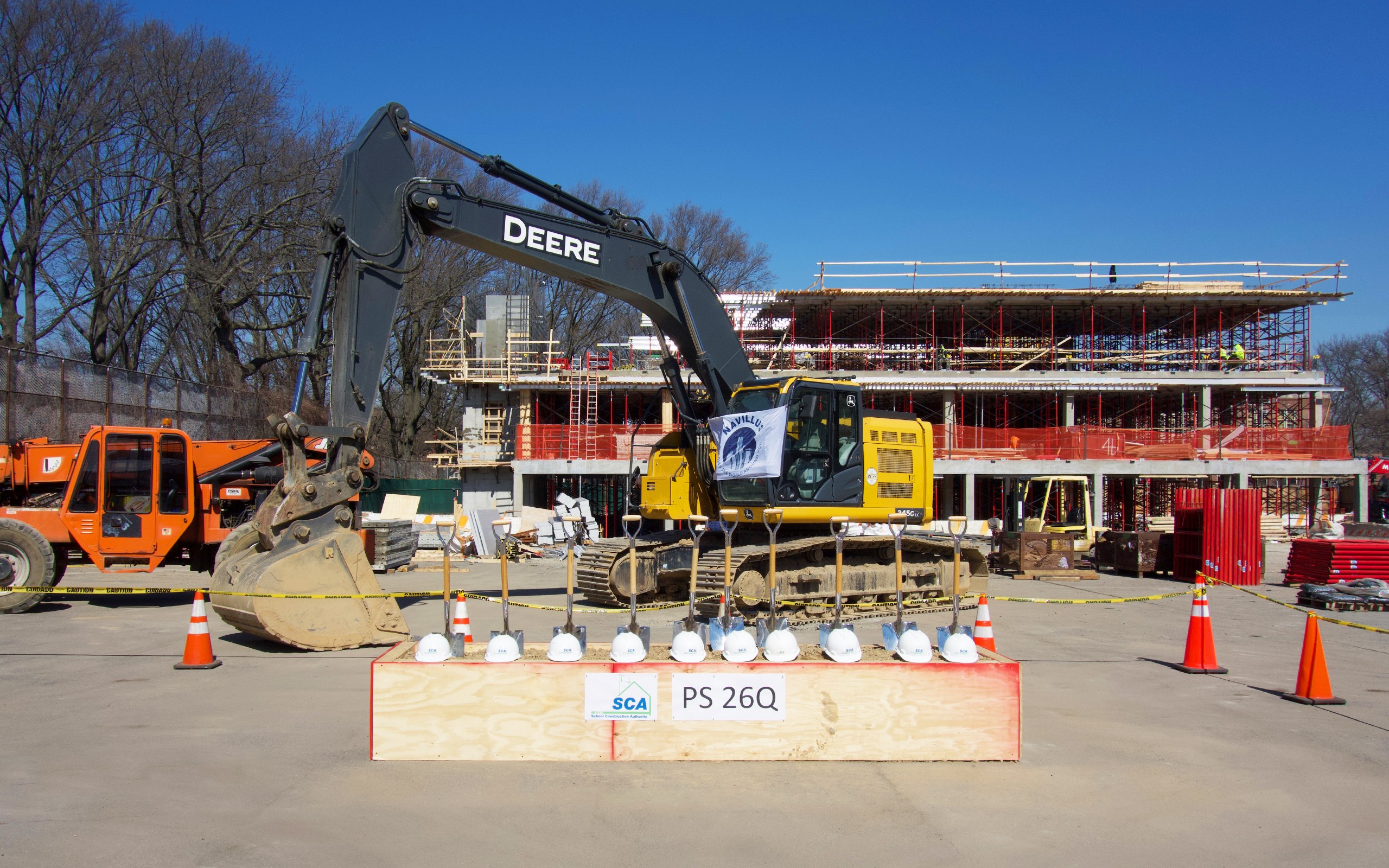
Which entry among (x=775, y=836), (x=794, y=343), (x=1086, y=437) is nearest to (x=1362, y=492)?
(x=1086, y=437)

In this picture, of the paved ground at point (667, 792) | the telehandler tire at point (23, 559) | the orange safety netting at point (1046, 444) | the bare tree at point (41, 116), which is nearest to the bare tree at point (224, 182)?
the bare tree at point (41, 116)

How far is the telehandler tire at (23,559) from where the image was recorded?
43.0ft

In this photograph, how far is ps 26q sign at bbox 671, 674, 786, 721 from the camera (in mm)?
5965

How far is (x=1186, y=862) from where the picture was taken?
184 inches

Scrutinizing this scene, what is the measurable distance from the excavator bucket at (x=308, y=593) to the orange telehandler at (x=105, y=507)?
13.3 ft

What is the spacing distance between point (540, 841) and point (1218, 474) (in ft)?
96.2

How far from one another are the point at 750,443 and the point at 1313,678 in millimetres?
6559

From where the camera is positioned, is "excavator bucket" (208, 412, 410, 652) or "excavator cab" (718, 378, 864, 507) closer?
"excavator bucket" (208, 412, 410, 652)

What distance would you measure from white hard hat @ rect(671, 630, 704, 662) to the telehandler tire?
11.3 metres

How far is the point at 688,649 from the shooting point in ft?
19.9

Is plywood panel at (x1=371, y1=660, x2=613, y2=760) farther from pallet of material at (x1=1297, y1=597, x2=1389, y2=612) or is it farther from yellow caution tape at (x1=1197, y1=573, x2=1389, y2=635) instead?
pallet of material at (x1=1297, y1=597, x2=1389, y2=612)

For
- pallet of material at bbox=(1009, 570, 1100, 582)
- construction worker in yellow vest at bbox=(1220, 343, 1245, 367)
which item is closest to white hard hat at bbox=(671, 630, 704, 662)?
pallet of material at bbox=(1009, 570, 1100, 582)

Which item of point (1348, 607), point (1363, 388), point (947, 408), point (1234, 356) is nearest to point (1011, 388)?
point (947, 408)

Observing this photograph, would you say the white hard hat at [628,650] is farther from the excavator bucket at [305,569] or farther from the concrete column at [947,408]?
the concrete column at [947,408]
